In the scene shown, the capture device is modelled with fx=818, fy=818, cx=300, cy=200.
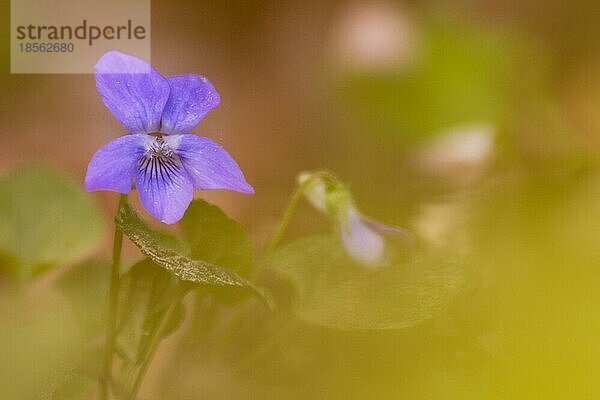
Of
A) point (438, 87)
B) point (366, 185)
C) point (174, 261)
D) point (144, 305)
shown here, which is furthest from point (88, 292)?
point (438, 87)

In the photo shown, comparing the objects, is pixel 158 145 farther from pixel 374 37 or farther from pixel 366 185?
pixel 374 37

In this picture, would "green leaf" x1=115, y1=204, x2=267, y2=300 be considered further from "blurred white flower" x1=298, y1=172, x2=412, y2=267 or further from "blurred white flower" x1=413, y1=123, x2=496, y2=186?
"blurred white flower" x1=413, y1=123, x2=496, y2=186

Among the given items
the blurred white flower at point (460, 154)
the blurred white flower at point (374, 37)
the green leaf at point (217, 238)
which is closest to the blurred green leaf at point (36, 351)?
the green leaf at point (217, 238)

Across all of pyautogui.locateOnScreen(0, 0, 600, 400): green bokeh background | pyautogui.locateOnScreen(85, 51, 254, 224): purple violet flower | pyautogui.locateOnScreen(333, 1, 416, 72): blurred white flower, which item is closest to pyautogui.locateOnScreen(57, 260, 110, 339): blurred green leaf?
pyautogui.locateOnScreen(0, 0, 600, 400): green bokeh background

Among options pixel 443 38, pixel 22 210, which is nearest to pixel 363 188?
pixel 443 38

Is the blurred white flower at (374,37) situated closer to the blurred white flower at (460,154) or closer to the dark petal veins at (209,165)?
the blurred white flower at (460,154)

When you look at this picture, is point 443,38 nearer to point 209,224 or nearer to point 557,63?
point 557,63
